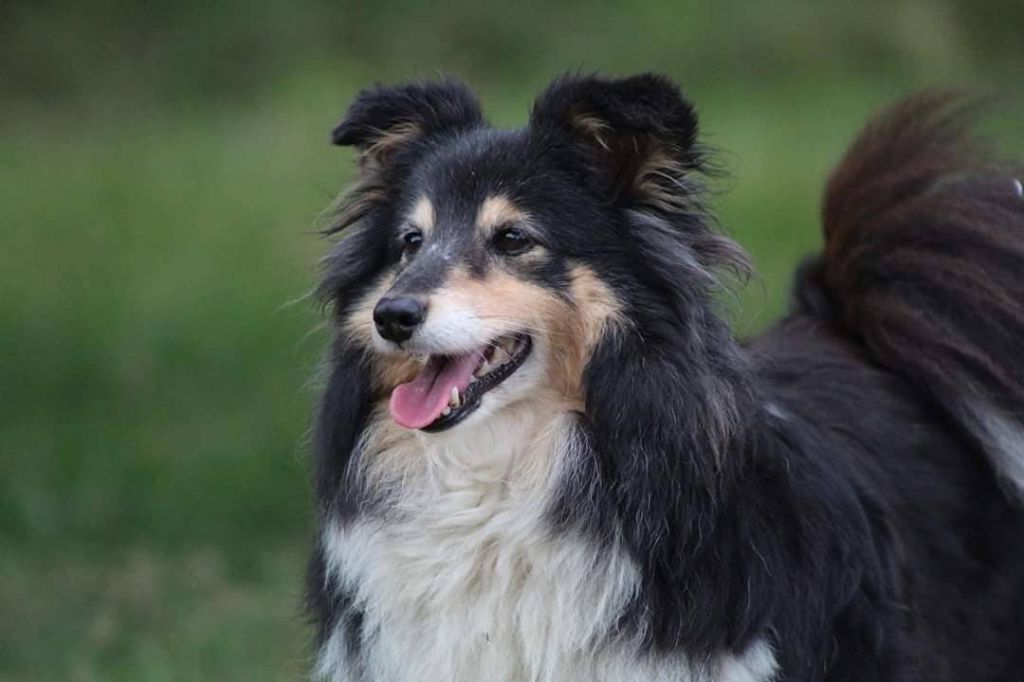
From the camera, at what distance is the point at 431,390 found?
435 centimetres

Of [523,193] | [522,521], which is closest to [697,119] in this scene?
[523,193]

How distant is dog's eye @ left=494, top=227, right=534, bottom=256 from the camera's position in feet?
14.4

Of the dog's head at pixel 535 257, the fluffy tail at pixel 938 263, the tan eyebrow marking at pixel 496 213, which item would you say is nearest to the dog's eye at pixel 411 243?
the dog's head at pixel 535 257

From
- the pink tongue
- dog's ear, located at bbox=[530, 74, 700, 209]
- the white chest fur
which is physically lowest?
the white chest fur

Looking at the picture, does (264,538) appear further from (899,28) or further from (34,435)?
(899,28)

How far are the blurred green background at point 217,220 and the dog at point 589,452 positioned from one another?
423 millimetres

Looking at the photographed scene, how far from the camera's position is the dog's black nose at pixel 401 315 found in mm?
4137

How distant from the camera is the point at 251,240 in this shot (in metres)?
13.0

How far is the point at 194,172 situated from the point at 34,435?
6457 millimetres

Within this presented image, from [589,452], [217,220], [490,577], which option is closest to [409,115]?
[589,452]

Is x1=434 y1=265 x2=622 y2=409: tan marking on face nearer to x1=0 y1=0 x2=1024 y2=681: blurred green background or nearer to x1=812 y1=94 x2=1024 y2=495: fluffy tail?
x1=0 y1=0 x2=1024 y2=681: blurred green background

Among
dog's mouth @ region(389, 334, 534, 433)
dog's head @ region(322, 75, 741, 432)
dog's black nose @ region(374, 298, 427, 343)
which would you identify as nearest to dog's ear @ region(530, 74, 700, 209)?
dog's head @ region(322, 75, 741, 432)

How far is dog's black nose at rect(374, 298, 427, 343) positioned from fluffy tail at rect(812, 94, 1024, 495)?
1.61 metres

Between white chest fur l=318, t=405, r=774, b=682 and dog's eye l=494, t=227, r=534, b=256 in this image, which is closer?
white chest fur l=318, t=405, r=774, b=682
